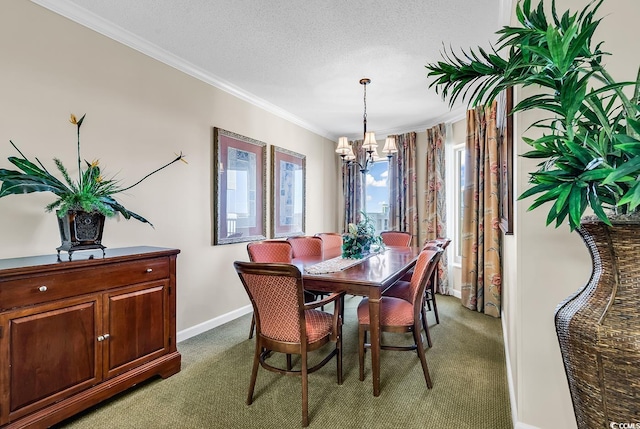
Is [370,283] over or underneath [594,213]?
underneath

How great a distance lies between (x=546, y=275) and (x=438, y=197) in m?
3.25

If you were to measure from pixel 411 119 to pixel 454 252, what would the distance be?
2.24 metres

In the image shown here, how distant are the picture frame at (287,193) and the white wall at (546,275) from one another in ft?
10.3

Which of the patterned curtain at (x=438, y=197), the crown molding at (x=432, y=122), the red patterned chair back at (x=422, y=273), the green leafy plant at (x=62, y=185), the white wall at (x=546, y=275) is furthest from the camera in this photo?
the patterned curtain at (x=438, y=197)

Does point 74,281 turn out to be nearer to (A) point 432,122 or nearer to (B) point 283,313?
(B) point 283,313

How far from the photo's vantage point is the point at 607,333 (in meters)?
0.84

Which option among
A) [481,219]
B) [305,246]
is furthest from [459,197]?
[305,246]

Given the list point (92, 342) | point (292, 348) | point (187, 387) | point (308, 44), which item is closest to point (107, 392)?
point (92, 342)

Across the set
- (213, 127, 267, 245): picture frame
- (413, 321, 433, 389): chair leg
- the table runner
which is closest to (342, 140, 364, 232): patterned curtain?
(213, 127, 267, 245): picture frame

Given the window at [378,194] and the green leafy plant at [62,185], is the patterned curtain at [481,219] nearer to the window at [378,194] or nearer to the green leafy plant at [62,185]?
the window at [378,194]

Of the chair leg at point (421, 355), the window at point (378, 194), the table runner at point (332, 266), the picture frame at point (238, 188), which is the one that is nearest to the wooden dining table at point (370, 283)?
the table runner at point (332, 266)

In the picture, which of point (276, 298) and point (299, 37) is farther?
point (299, 37)

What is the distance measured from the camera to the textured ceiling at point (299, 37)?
2.17 metres

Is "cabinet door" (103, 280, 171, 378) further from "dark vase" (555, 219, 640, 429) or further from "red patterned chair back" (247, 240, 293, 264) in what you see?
"dark vase" (555, 219, 640, 429)
